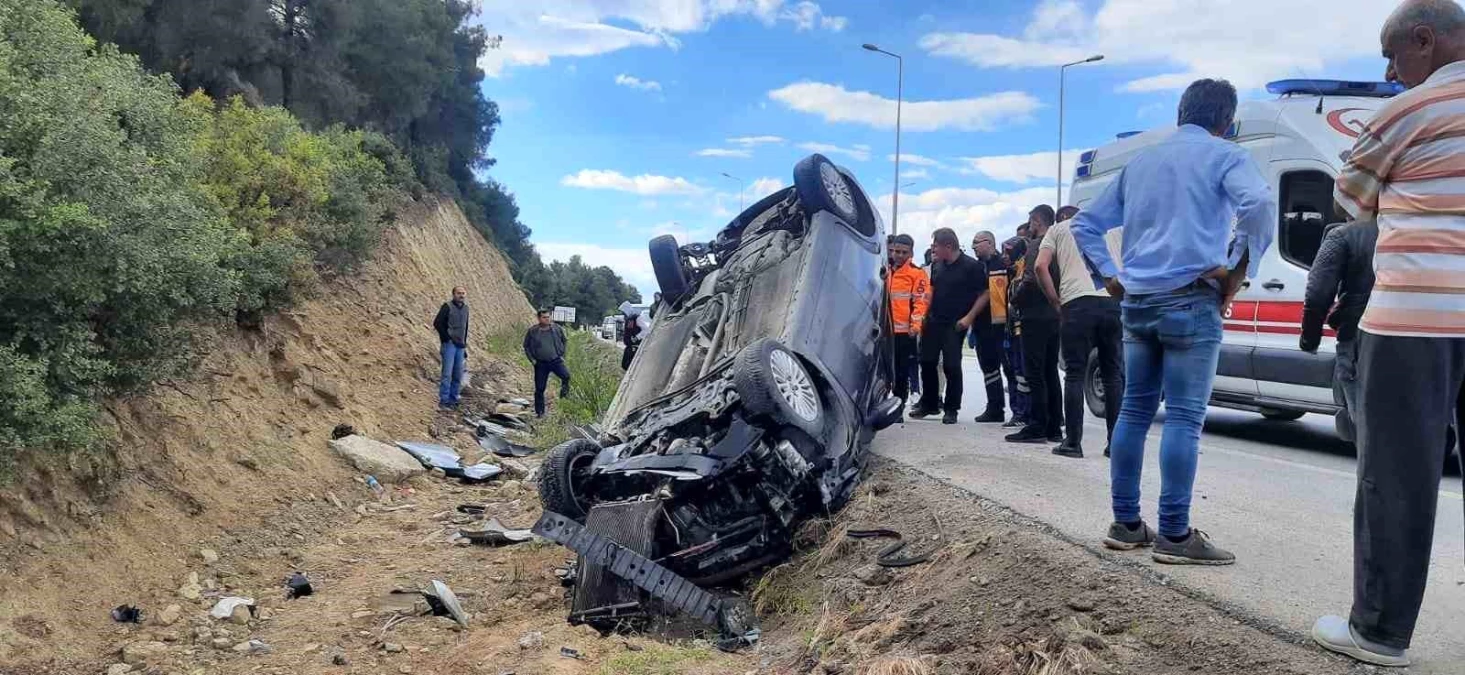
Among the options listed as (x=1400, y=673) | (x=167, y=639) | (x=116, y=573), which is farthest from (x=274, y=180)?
(x=1400, y=673)

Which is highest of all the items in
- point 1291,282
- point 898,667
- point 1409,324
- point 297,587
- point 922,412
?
point 1291,282

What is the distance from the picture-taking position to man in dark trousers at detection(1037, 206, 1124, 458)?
17.1 ft

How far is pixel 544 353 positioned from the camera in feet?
42.1

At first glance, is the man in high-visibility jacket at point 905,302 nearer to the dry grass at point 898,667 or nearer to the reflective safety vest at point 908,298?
the reflective safety vest at point 908,298

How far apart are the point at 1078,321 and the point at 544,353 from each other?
344 inches

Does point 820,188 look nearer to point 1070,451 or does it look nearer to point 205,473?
point 1070,451

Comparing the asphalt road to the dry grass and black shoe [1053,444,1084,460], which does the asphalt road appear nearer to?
black shoe [1053,444,1084,460]

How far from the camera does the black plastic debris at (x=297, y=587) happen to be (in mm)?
5594

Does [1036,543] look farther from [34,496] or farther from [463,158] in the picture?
[463,158]

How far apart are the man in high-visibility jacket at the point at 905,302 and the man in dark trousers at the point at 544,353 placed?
5859 mm

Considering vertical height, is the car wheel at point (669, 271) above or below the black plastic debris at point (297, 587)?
above

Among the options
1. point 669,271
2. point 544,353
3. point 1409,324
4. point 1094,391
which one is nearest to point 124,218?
point 669,271

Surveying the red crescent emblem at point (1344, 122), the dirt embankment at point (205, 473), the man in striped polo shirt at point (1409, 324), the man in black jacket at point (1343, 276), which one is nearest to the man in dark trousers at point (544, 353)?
the dirt embankment at point (205, 473)

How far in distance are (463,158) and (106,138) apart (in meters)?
30.2
